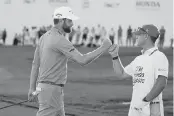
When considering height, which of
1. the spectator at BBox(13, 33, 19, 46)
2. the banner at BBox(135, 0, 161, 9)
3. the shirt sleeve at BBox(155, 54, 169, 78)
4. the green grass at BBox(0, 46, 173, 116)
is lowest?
the green grass at BBox(0, 46, 173, 116)

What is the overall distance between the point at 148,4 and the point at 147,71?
2976 cm

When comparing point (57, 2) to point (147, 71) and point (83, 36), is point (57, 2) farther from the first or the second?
point (147, 71)

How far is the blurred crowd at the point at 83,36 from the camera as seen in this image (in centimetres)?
2716

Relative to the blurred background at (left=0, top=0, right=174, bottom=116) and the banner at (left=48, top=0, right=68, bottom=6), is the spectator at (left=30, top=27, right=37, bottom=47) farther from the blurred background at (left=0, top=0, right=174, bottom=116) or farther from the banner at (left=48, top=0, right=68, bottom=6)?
the banner at (left=48, top=0, right=68, bottom=6)

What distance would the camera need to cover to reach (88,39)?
92.2 ft

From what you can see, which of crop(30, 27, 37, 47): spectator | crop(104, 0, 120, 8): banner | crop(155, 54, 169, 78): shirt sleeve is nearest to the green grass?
crop(155, 54, 169, 78): shirt sleeve

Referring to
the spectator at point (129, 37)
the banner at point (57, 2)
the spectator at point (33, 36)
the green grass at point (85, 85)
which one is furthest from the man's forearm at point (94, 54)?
the banner at point (57, 2)

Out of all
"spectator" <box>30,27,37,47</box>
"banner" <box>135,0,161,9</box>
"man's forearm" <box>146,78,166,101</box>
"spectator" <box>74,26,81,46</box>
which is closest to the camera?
"man's forearm" <box>146,78,166,101</box>

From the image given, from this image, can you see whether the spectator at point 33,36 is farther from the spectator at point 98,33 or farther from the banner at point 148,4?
the banner at point 148,4

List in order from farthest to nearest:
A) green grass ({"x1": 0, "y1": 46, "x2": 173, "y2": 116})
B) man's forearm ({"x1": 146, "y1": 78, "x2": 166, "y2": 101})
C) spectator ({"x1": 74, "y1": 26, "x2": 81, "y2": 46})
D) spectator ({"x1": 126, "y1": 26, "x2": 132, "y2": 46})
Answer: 1. spectator ({"x1": 126, "y1": 26, "x2": 132, "y2": 46})
2. spectator ({"x1": 74, "y1": 26, "x2": 81, "y2": 46})
3. green grass ({"x1": 0, "y1": 46, "x2": 173, "y2": 116})
4. man's forearm ({"x1": 146, "y1": 78, "x2": 166, "y2": 101})

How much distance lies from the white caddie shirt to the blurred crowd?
2229cm

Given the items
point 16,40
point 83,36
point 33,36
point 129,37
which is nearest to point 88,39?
point 83,36

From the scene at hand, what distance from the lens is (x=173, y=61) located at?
67.9 feet

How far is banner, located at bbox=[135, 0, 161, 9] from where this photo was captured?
107 ft
